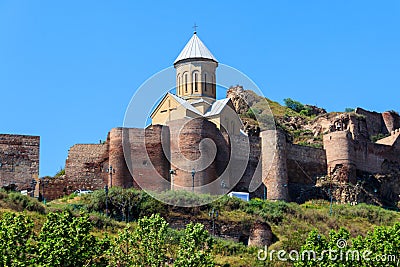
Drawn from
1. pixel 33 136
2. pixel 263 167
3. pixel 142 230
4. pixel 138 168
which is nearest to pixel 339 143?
pixel 263 167

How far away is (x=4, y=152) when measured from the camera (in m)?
45.8

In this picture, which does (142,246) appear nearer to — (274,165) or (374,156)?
(274,165)

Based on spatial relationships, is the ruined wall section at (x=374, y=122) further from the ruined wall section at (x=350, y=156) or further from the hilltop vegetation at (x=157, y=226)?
the hilltop vegetation at (x=157, y=226)

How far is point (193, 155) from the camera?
155 feet

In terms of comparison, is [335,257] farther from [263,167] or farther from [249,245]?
[263,167]

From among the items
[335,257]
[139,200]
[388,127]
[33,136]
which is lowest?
[335,257]

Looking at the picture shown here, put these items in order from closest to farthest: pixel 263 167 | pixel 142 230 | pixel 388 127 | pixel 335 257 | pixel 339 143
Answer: pixel 335 257, pixel 142 230, pixel 263 167, pixel 339 143, pixel 388 127

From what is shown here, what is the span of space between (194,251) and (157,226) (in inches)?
77.3

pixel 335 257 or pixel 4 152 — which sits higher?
pixel 4 152

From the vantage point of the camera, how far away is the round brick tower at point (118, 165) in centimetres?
4659

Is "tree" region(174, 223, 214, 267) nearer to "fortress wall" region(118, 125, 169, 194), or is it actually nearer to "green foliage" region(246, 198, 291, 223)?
"green foliage" region(246, 198, 291, 223)

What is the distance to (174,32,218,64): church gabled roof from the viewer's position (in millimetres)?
54438

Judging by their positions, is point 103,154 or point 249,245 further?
point 103,154

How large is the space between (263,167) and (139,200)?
8909 mm
